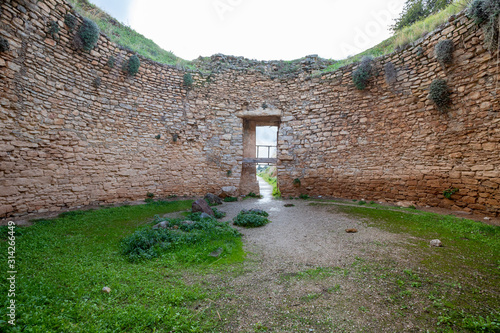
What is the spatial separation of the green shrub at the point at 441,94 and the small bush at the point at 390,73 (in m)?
1.58

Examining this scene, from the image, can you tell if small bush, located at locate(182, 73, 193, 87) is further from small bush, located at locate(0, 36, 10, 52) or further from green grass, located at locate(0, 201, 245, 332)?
green grass, located at locate(0, 201, 245, 332)

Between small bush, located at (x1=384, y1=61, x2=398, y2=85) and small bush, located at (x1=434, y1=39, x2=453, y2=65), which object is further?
small bush, located at (x1=384, y1=61, x2=398, y2=85)

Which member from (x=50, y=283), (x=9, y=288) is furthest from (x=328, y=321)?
(x=9, y=288)

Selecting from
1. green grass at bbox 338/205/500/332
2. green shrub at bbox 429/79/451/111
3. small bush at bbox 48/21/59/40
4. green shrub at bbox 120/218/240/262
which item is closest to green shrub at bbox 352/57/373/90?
green shrub at bbox 429/79/451/111

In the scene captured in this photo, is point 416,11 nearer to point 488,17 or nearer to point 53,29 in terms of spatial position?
point 488,17

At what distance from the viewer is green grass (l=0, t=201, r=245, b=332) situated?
204cm

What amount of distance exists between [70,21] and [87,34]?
49 centimetres

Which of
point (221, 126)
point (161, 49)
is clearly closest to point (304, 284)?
point (221, 126)

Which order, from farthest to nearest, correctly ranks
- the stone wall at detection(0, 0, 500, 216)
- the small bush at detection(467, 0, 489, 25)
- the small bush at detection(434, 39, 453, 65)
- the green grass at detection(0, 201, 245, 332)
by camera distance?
the small bush at detection(434, 39, 453, 65)
the stone wall at detection(0, 0, 500, 216)
the small bush at detection(467, 0, 489, 25)
the green grass at detection(0, 201, 245, 332)

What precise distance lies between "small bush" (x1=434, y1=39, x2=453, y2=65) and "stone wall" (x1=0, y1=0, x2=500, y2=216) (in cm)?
16

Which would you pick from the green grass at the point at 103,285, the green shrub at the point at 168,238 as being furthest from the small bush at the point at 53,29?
the green shrub at the point at 168,238

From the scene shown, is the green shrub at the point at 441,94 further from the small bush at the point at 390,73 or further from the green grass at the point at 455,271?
the green grass at the point at 455,271

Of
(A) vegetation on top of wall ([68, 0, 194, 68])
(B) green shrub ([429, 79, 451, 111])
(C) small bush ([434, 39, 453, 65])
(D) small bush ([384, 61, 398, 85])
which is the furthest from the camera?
(A) vegetation on top of wall ([68, 0, 194, 68])

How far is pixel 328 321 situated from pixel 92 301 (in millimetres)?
2601
